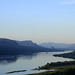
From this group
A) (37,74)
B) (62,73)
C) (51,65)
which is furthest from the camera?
(51,65)

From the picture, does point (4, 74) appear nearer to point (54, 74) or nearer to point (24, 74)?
point (24, 74)

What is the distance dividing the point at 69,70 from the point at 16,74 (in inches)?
721

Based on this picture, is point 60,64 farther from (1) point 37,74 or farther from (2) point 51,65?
(1) point 37,74

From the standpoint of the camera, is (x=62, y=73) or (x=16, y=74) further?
(x=16, y=74)

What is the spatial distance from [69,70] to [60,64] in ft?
107

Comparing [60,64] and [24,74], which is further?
[60,64]

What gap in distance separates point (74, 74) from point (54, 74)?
553cm

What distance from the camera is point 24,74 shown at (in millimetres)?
60469

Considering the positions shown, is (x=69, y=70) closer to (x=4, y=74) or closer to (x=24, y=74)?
(x=24, y=74)

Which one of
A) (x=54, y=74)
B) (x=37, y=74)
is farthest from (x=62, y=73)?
(x=37, y=74)

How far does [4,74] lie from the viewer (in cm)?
5981

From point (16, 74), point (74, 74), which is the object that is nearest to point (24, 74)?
point (16, 74)

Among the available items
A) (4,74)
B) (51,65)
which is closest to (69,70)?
(4,74)

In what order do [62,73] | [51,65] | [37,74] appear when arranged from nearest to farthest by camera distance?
1. [62,73]
2. [37,74]
3. [51,65]
